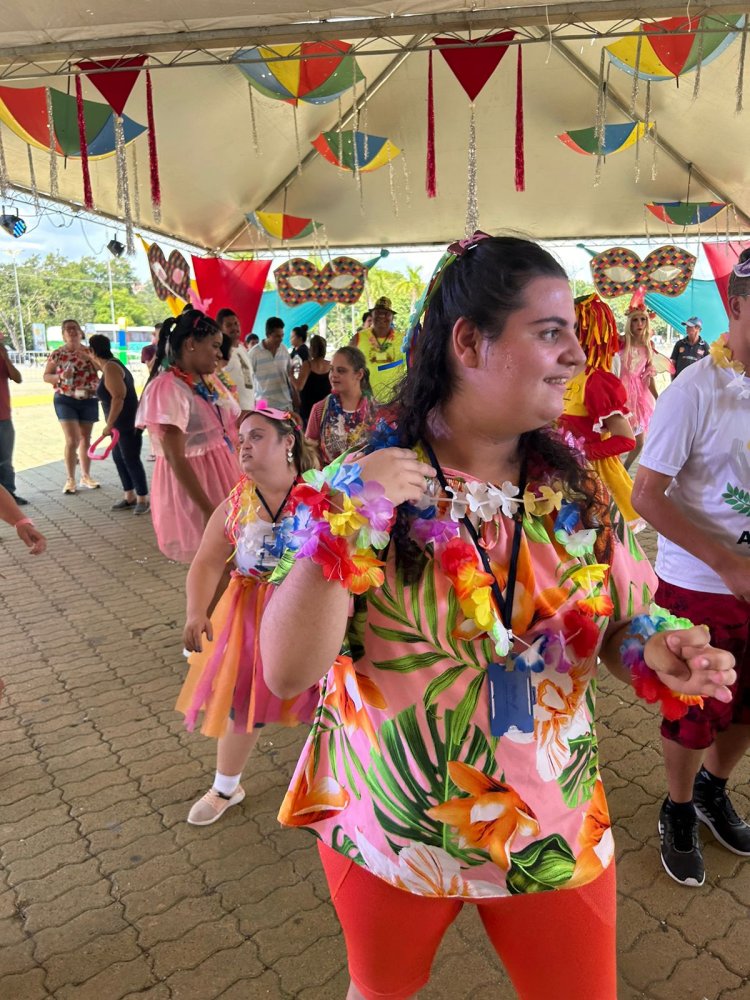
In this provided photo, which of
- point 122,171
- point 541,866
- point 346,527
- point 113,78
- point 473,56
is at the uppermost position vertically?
point 473,56

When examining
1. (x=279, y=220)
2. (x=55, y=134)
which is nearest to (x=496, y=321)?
(x=55, y=134)

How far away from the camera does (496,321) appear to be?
1.01m

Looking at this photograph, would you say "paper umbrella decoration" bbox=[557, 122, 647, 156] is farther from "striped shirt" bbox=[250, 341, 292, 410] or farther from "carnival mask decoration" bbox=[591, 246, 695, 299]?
"striped shirt" bbox=[250, 341, 292, 410]

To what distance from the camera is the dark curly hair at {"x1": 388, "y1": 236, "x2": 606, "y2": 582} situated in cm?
102

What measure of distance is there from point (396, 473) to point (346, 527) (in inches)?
4.3

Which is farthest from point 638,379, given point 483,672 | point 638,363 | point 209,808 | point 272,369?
point 483,672

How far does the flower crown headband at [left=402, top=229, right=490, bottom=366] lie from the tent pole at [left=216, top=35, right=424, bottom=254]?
4.89 m

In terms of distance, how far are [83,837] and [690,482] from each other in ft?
8.19

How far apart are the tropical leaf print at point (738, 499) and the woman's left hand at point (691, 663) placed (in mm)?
1101

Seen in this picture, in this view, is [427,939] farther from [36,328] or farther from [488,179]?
[36,328]

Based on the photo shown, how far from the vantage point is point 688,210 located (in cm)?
1002

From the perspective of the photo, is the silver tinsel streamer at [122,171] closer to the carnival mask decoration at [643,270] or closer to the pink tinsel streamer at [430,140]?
the pink tinsel streamer at [430,140]

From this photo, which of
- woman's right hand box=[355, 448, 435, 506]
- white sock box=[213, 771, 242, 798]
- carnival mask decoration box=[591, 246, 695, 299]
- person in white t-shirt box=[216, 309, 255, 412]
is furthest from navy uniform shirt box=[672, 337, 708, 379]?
woman's right hand box=[355, 448, 435, 506]

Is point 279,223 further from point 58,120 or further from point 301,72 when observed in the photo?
point 58,120
